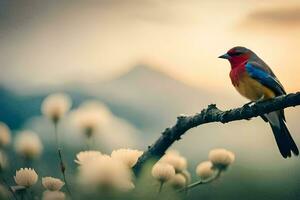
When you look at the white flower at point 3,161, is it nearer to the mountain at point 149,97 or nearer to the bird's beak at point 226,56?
the mountain at point 149,97

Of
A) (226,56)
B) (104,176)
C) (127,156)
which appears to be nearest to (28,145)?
(127,156)

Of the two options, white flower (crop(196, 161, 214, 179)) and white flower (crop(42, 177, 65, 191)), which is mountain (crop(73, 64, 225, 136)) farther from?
white flower (crop(42, 177, 65, 191))

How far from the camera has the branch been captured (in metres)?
1.75

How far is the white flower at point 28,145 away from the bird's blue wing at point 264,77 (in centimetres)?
65

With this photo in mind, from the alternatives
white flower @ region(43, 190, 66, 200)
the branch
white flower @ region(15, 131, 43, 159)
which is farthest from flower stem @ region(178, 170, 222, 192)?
white flower @ region(15, 131, 43, 159)

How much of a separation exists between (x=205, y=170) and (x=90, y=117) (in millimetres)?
372

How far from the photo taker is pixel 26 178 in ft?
5.92

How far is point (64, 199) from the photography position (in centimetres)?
181

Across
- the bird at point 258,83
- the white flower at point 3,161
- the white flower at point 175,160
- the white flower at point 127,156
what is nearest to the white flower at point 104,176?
the white flower at point 127,156

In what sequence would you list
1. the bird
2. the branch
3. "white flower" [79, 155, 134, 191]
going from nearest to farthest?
"white flower" [79, 155, 134, 191], the branch, the bird

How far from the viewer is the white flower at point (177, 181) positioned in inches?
72.0

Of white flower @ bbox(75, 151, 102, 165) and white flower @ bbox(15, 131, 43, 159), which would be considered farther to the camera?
white flower @ bbox(15, 131, 43, 159)

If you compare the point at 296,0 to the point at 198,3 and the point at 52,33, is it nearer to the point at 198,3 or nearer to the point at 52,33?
the point at 198,3

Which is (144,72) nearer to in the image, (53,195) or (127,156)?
(127,156)
